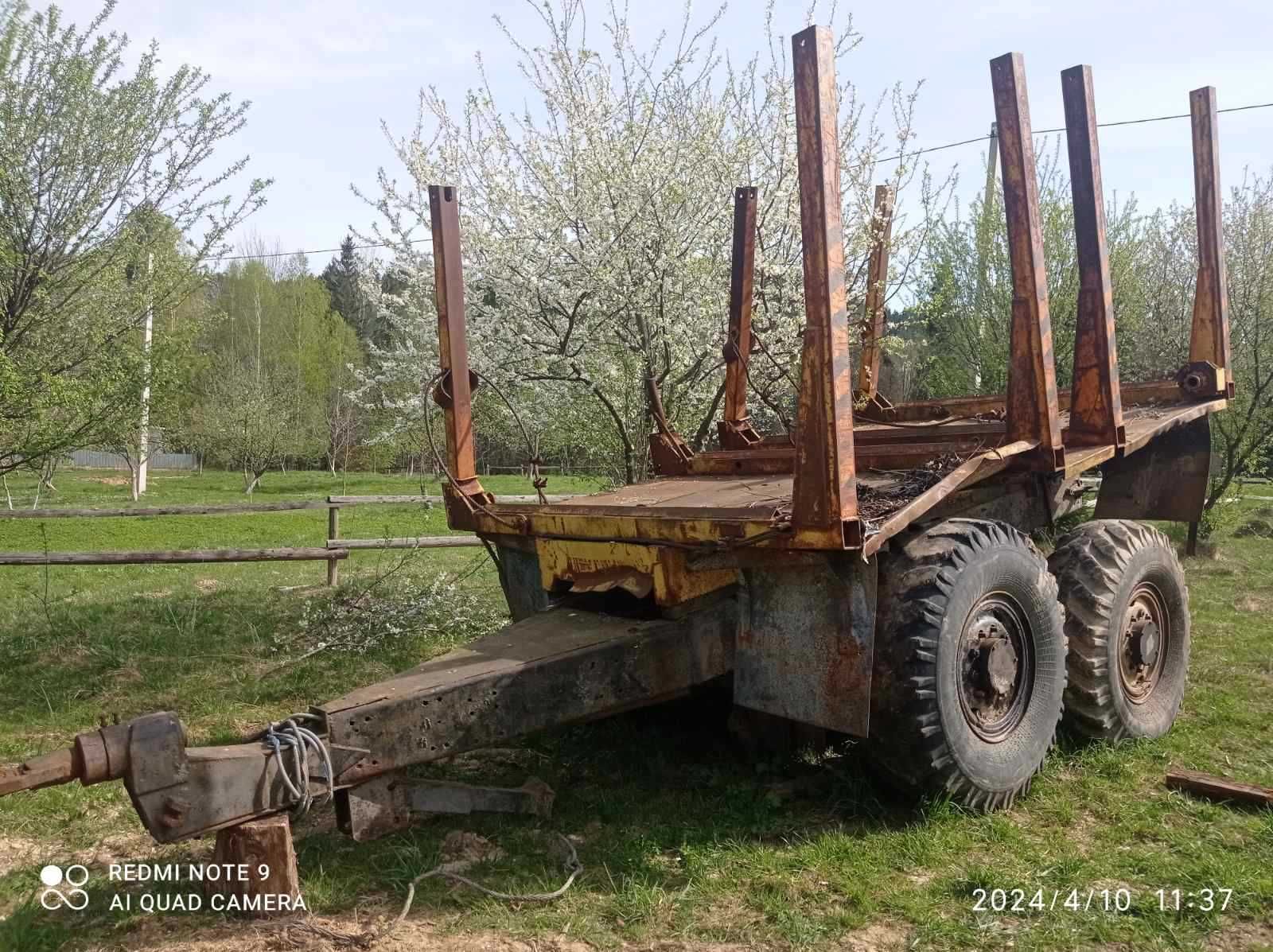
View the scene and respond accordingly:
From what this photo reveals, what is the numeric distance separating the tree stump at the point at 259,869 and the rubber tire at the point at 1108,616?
3.39 meters

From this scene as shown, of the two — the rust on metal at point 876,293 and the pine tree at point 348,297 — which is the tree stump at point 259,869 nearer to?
the rust on metal at point 876,293

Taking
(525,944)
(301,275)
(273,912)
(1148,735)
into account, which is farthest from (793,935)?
(301,275)

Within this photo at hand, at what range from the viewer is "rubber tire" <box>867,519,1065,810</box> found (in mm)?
3664

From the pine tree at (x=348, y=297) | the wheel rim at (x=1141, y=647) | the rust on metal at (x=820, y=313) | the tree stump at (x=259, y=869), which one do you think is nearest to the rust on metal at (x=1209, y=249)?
the wheel rim at (x=1141, y=647)

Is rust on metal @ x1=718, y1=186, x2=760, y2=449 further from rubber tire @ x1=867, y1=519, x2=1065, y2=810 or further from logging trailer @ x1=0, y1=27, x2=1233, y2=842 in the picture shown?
rubber tire @ x1=867, y1=519, x2=1065, y2=810

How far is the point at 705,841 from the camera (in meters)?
3.75

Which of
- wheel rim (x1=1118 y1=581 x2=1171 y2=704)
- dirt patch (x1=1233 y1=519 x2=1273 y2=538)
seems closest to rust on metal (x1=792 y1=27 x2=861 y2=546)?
wheel rim (x1=1118 y1=581 x2=1171 y2=704)

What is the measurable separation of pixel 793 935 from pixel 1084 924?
91 cm

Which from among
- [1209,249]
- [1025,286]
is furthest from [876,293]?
[1025,286]

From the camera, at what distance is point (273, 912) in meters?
3.07

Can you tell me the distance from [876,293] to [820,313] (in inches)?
166

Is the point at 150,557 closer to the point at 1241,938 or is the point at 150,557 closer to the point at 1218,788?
the point at 1218,788

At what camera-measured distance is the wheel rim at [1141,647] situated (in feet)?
15.9
